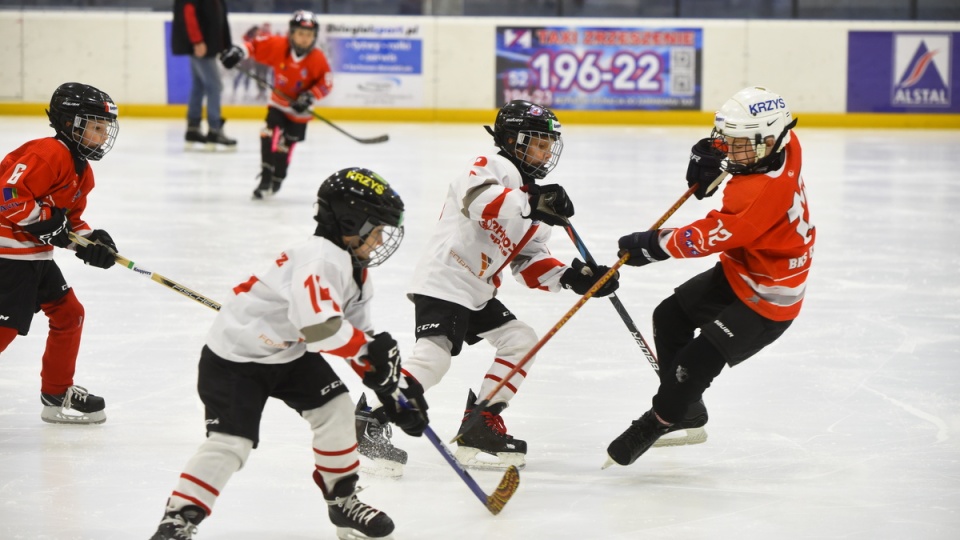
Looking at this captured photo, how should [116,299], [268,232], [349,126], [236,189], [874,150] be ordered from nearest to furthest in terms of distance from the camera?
[116,299] < [268,232] < [236,189] < [874,150] < [349,126]

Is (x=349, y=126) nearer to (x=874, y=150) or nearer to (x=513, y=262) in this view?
(x=874, y=150)

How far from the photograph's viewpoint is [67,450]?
3.69 meters

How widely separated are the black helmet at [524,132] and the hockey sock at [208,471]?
1256mm

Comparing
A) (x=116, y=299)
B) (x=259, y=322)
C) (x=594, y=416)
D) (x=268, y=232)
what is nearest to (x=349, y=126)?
(x=268, y=232)

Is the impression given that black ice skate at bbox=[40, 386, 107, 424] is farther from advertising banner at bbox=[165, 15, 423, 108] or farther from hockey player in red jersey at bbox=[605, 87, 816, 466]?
advertising banner at bbox=[165, 15, 423, 108]

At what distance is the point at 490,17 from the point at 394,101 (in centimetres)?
146

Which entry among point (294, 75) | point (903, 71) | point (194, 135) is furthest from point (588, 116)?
point (294, 75)

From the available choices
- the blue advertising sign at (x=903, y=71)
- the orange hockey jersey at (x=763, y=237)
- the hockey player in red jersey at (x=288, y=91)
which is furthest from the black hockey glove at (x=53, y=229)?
the blue advertising sign at (x=903, y=71)

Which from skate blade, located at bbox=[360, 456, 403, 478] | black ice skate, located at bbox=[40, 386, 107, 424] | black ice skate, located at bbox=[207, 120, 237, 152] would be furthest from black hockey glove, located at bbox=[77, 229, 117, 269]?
→ black ice skate, located at bbox=[207, 120, 237, 152]

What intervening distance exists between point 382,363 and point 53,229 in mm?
1335

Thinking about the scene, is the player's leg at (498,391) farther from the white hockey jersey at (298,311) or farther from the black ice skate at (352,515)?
the white hockey jersey at (298,311)

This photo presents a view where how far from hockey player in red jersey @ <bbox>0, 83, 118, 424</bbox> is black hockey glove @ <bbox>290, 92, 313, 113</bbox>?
4.96 meters

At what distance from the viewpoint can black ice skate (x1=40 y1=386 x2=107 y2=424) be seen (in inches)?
155

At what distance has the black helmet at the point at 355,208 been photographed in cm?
285
